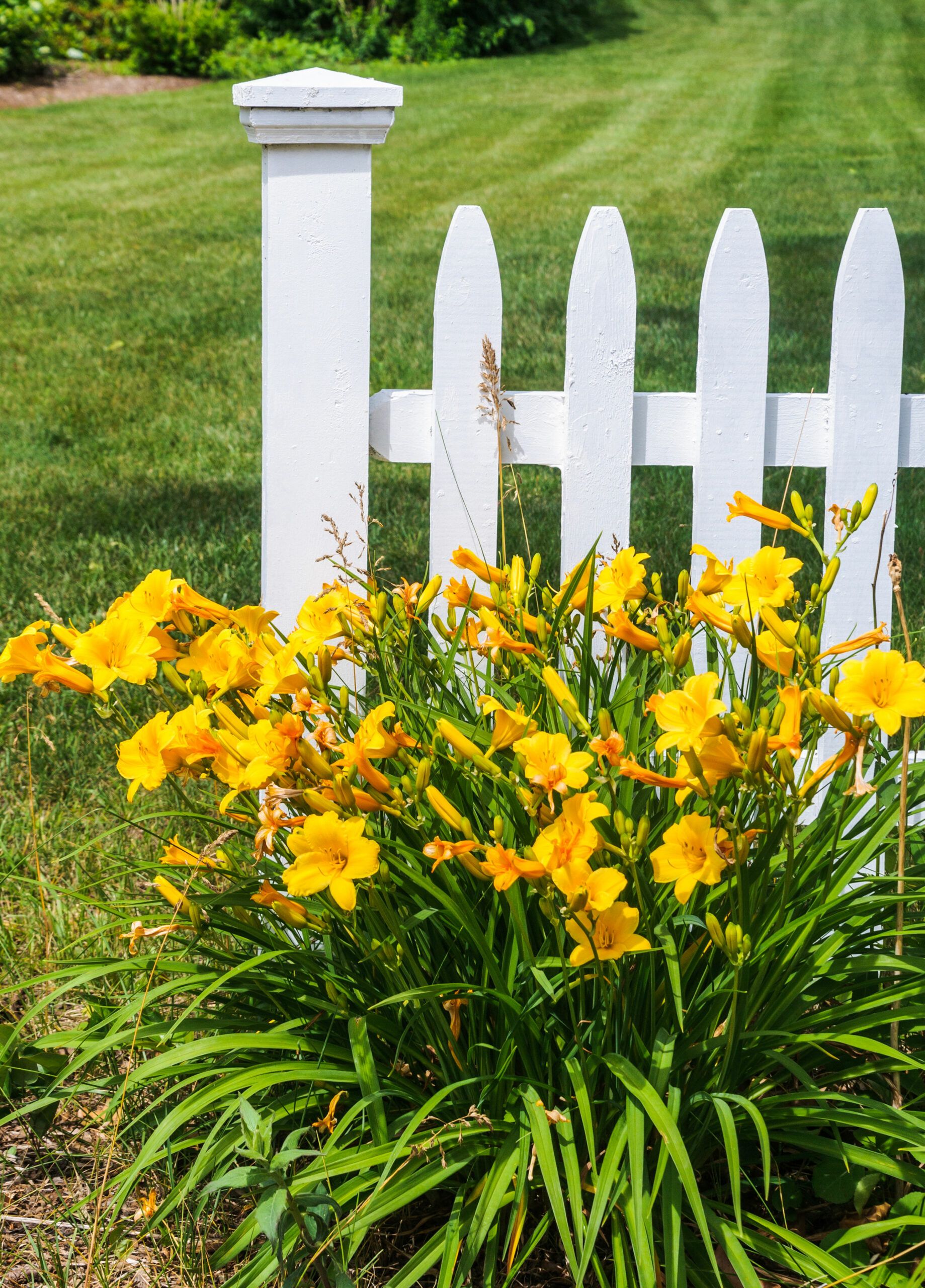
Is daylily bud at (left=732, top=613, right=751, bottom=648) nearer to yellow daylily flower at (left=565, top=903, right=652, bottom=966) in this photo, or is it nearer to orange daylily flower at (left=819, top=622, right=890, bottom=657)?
orange daylily flower at (left=819, top=622, right=890, bottom=657)

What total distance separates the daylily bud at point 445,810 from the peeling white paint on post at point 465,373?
81 cm

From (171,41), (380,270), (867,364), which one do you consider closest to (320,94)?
(867,364)

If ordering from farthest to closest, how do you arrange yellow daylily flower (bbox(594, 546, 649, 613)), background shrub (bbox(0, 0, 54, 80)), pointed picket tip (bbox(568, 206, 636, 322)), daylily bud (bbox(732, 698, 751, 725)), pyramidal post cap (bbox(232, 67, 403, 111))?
background shrub (bbox(0, 0, 54, 80)) → pointed picket tip (bbox(568, 206, 636, 322)) → pyramidal post cap (bbox(232, 67, 403, 111)) → yellow daylily flower (bbox(594, 546, 649, 613)) → daylily bud (bbox(732, 698, 751, 725))

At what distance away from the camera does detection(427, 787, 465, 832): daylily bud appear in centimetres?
116

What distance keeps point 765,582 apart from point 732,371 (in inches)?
27.1

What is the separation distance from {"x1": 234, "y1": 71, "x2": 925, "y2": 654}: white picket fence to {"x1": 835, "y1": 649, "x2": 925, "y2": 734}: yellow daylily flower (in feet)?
2.68

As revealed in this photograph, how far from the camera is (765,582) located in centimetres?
141

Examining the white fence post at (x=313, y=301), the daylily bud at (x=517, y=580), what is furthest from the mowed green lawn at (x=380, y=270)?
the daylily bud at (x=517, y=580)

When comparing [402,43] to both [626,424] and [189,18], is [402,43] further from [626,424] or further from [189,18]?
[626,424]

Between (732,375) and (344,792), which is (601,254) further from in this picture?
(344,792)

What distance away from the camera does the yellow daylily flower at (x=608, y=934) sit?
117 cm

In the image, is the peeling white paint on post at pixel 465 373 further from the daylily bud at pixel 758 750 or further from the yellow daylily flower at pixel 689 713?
the daylily bud at pixel 758 750

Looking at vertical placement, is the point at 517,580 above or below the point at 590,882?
above

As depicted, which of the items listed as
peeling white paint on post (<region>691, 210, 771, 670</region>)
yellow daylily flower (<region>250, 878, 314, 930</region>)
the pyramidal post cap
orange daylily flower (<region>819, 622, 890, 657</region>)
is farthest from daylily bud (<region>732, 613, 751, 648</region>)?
the pyramidal post cap
